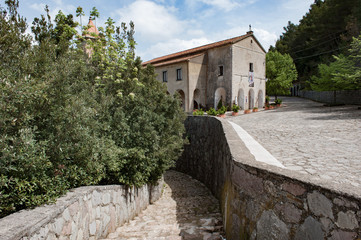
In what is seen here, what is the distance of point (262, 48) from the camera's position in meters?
27.4

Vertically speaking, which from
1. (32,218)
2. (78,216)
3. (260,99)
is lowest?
(78,216)

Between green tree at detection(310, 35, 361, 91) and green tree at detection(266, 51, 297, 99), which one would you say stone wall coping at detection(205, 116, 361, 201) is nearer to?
green tree at detection(310, 35, 361, 91)

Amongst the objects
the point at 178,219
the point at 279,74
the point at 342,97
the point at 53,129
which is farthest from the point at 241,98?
the point at 53,129

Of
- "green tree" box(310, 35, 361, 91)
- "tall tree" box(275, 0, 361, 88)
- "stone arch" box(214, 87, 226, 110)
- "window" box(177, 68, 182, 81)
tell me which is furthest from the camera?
"tall tree" box(275, 0, 361, 88)

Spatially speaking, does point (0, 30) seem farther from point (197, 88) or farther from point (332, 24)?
point (332, 24)

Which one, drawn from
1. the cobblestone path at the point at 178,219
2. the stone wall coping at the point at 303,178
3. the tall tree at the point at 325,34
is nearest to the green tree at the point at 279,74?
the tall tree at the point at 325,34

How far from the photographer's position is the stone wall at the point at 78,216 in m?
2.36

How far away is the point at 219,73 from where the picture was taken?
25047 millimetres

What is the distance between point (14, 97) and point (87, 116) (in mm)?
1258

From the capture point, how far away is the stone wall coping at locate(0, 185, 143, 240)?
7.18 feet

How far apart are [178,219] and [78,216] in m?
2.76

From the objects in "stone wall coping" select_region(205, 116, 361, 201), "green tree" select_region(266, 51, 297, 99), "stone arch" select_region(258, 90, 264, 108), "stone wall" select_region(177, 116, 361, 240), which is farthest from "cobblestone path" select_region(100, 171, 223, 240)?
"green tree" select_region(266, 51, 297, 99)

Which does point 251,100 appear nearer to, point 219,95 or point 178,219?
point 219,95

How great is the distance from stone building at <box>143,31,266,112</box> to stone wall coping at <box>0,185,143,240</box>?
21.0 m
